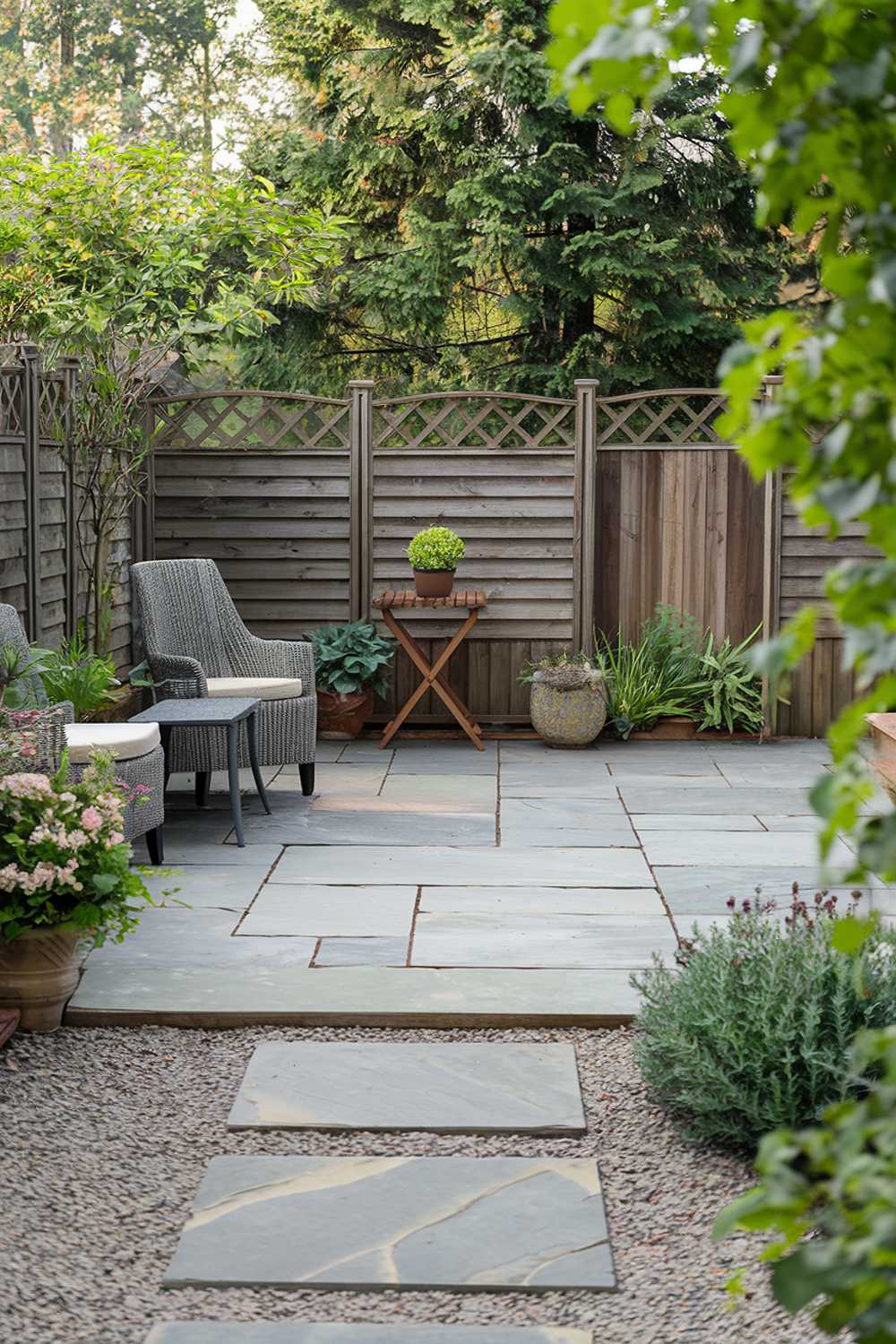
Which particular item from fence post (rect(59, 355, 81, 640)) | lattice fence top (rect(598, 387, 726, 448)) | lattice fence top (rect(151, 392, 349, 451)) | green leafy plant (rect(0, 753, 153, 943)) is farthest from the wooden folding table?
green leafy plant (rect(0, 753, 153, 943))

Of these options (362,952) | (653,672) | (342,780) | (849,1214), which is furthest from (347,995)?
(653,672)

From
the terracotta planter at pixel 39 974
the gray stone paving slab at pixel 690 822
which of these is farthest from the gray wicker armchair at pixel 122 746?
the gray stone paving slab at pixel 690 822

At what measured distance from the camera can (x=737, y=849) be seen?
5.42 meters

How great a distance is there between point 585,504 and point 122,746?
3.77 m

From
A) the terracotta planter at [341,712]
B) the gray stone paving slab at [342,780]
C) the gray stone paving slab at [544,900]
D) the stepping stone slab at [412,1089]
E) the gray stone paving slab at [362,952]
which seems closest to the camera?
the stepping stone slab at [412,1089]

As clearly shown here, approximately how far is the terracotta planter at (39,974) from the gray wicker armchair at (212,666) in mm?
2299

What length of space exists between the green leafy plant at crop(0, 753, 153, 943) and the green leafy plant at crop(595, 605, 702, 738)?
452cm

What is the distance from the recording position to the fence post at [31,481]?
5.84 m

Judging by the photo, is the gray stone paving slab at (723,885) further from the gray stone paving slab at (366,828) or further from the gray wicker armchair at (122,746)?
the gray wicker armchair at (122,746)

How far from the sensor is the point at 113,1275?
241 cm

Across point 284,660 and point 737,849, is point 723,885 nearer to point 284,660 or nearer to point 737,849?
point 737,849

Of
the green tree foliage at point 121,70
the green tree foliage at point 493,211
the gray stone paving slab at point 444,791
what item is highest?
the green tree foliage at point 121,70

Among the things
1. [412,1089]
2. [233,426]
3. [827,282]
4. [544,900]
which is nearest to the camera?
[827,282]

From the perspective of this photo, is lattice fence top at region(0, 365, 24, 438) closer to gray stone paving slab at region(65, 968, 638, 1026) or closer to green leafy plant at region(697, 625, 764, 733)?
gray stone paving slab at region(65, 968, 638, 1026)
